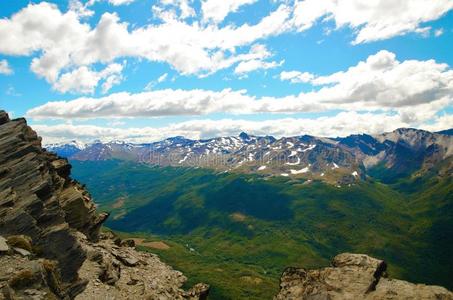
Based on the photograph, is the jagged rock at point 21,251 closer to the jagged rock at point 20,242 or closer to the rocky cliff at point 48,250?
the rocky cliff at point 48,250

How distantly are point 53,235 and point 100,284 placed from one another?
823 cm

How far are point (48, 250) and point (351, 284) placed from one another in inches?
1200

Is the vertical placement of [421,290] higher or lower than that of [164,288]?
higher

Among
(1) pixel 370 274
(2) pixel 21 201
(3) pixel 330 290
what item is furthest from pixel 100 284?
(1) pixel 370 274

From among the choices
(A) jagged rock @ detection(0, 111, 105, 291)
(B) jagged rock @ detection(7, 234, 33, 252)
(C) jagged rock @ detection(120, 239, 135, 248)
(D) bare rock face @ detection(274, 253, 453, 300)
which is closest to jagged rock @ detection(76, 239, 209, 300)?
(A) jagged rock @ detection(0, 111, 105, 291)

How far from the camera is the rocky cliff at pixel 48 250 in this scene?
32247mm

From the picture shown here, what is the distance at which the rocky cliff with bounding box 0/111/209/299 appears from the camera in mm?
32247

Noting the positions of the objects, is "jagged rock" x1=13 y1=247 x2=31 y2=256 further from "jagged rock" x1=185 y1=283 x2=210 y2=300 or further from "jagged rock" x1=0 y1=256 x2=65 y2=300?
"jagged rock" x1=185 y1=283 x2=210 y2=300

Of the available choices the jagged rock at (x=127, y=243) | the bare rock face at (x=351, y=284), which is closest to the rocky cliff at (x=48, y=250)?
the jagged rock at (x=127, y=243)

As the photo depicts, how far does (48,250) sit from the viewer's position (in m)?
41.8

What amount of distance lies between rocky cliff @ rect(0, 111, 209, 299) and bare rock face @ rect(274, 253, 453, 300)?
1711 centimetres

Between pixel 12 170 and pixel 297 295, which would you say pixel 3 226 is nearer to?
pixel 12 170

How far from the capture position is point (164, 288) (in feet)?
181

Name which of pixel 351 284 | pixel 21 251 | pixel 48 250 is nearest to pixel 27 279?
pixel 21 251
